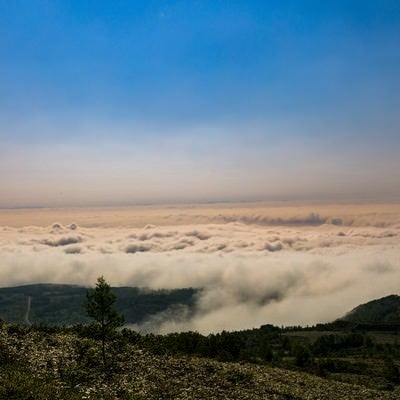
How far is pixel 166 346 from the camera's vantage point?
193 feet

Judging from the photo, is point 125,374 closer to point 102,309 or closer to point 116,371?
point 116,371

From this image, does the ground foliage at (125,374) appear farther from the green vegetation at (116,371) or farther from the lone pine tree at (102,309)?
the lone pine tree at (102,309)

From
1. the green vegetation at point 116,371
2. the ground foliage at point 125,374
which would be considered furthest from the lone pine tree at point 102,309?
the ground foliage at point 125,374

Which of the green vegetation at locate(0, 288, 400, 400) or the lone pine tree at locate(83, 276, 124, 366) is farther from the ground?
the lone pine tree at locate(83, 276, 124, 366)

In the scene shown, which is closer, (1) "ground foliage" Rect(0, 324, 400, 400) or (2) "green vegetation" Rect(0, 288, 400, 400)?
(1) "ground foliage" Rect(0, 324, 400, 400)

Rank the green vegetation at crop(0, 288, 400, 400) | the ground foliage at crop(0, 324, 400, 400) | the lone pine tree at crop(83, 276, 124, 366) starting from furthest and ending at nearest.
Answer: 1. the lone pine tree at crop(83, 276, 124, 366)
2. the green vegetation at crop(0, 288, 400, 400)
3. the ground foliage at crop(0, 324, 400, 400)

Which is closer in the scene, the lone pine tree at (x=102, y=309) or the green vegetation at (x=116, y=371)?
the green vegetation at (x=116, y=371)

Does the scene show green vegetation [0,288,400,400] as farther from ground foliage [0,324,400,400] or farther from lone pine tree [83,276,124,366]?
lone pine tree [83,276,124,366]

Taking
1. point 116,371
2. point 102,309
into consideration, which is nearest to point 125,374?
point 116,371

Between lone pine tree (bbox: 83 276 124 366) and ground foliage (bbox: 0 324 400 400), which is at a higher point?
lone pine tree (bbox: 83 276 124 366)

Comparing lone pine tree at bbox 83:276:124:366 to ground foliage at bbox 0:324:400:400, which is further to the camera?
lone pine tree at bbox 83:276:124:366

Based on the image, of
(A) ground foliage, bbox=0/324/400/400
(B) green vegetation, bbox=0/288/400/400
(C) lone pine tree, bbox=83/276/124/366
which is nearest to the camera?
(A) ground foliage, bbox=0/324/400/400

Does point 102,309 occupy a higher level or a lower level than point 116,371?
higher

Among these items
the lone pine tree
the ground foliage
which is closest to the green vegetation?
the ground foliage
